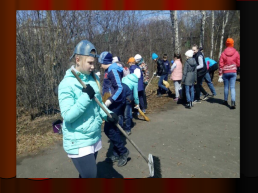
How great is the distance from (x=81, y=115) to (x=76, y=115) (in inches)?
5.2

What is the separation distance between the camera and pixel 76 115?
247 centimetres

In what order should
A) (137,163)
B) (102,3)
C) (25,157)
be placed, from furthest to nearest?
(25,157), (137,163), (102,3)

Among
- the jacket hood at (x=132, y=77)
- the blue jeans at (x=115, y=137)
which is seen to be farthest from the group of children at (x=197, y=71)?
the blue jeans at (x=115, y=137)

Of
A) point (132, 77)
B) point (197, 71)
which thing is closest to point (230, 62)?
point (197, 71)

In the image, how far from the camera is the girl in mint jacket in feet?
8.19

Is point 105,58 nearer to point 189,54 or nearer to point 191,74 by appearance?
point 189,54

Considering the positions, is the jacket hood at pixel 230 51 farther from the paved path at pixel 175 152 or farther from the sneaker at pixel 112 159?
the sneaker at pixel 112 159

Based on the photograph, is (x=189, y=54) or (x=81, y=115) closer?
(x=81, y=115)

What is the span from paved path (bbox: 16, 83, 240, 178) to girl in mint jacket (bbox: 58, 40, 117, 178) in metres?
1.53

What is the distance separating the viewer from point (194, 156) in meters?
4.57

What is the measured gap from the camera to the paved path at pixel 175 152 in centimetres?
411
